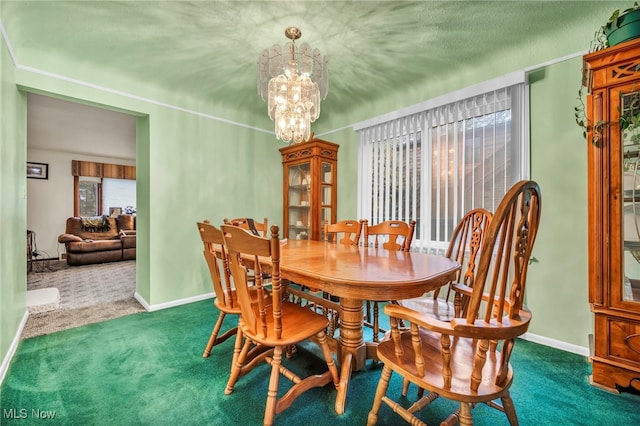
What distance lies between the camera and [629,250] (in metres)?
1.60

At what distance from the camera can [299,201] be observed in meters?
3.96

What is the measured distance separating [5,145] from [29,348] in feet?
5.03

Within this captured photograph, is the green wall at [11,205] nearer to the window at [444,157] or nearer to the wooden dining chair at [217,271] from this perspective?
the wooden dining chair at [217,271]

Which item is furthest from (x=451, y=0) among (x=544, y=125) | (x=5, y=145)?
(x=5, y=145)

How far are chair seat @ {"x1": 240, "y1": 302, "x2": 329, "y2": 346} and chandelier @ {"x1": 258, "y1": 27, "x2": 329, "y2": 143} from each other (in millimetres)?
1440

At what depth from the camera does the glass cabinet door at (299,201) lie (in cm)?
378

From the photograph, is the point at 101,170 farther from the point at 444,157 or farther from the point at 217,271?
the point at 444,157

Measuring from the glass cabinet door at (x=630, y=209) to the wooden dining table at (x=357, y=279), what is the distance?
1.03 m

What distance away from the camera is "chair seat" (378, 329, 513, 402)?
0.92 metres

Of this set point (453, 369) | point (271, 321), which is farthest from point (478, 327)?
point (271, 321)

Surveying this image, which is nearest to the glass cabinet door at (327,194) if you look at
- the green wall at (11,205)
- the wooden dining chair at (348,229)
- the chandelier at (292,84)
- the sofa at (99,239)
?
the wooden dining chair at (348,229)

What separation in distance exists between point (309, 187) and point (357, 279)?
263cm

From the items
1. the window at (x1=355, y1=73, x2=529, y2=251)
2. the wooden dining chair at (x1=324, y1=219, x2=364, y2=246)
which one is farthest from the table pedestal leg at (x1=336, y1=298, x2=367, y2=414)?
the window at (x1=355, y1=73, x2=529, y2=251)

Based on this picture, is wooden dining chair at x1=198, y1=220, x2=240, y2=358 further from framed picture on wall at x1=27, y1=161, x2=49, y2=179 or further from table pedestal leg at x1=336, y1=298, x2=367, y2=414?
framed picture on wall at x1=27, y1=161, x2=49, y2=179
